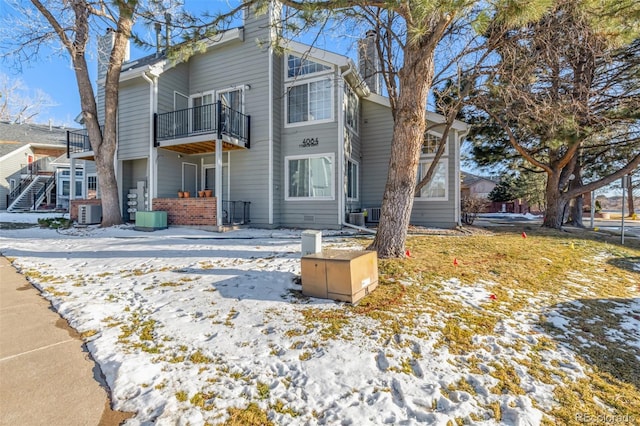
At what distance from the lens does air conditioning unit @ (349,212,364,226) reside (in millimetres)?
10883

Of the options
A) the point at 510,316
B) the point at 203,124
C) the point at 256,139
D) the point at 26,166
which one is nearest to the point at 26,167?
the point at 26,166

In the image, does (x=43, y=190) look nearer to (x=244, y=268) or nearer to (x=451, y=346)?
A: (x=244, y=268)

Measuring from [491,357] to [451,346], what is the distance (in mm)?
319

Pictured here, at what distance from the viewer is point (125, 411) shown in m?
1.93

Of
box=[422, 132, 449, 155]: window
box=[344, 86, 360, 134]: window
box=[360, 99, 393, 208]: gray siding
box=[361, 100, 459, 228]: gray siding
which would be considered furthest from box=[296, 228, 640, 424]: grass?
box=[344, 86, 360, 134]: window

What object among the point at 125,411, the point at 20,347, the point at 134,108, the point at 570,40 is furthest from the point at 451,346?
the point at 134,108

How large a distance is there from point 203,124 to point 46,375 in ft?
35.3

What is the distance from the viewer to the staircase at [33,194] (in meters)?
22.0

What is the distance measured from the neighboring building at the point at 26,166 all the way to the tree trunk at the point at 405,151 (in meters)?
27.2

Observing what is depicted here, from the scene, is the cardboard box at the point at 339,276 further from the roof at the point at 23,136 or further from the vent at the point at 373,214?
the roof at the point at 23,136

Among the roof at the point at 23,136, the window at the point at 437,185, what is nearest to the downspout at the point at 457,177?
the window at the point at 437,185

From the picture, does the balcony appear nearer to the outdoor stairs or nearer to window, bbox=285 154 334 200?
window, bbox=285 154 334 200

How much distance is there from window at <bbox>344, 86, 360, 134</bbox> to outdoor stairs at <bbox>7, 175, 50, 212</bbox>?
24.2m

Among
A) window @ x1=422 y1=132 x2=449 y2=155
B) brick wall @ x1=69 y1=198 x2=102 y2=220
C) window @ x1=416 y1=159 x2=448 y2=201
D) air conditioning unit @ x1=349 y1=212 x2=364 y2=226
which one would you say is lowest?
air conditioning unit @ x1=349 y1=212 x2=364 y2=226
